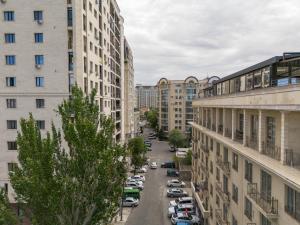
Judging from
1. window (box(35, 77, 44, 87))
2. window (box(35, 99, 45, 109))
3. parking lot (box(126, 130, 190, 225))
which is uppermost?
window (box(35, 77, 44, 87))

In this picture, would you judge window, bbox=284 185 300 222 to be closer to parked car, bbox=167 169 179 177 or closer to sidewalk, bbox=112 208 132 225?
sidewalk, bbox=112 208 132 225

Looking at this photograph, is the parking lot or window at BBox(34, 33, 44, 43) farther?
the parking lot

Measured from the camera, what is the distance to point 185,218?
37.2 metres

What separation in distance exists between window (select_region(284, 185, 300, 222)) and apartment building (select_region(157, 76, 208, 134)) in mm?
80263

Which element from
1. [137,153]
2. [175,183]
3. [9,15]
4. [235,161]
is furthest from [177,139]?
[235,161]

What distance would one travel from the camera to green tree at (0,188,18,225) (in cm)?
1578

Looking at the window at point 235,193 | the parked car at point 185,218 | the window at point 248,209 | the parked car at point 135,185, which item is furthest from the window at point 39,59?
the parked car at point 135,185

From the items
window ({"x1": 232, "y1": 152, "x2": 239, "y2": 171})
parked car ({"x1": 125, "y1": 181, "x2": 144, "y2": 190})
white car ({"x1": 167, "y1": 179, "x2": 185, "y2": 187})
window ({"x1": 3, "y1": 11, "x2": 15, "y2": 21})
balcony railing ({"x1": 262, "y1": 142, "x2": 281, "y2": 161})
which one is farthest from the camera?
white car ({"x1": 167, "y1": 179, "x2": 185, "y2": 187})

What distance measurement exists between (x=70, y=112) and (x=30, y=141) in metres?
2.66

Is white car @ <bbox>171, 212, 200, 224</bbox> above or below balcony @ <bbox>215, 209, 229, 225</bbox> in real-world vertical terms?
below

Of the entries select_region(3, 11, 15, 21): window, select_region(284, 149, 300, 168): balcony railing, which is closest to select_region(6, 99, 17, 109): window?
select_region(3, 11, 15, 21): window

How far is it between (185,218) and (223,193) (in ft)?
44.8

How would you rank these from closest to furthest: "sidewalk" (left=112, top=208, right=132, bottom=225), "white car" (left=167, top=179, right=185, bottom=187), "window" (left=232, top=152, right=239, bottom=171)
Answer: "window" (left=232, top=152, right=239, bottom=171) < "sidewalk" (left=112, top=208, right=132, bottom=225) < "white car" (left=167, top=179, right=185, bottom=187)

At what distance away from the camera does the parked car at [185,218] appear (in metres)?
36.6
